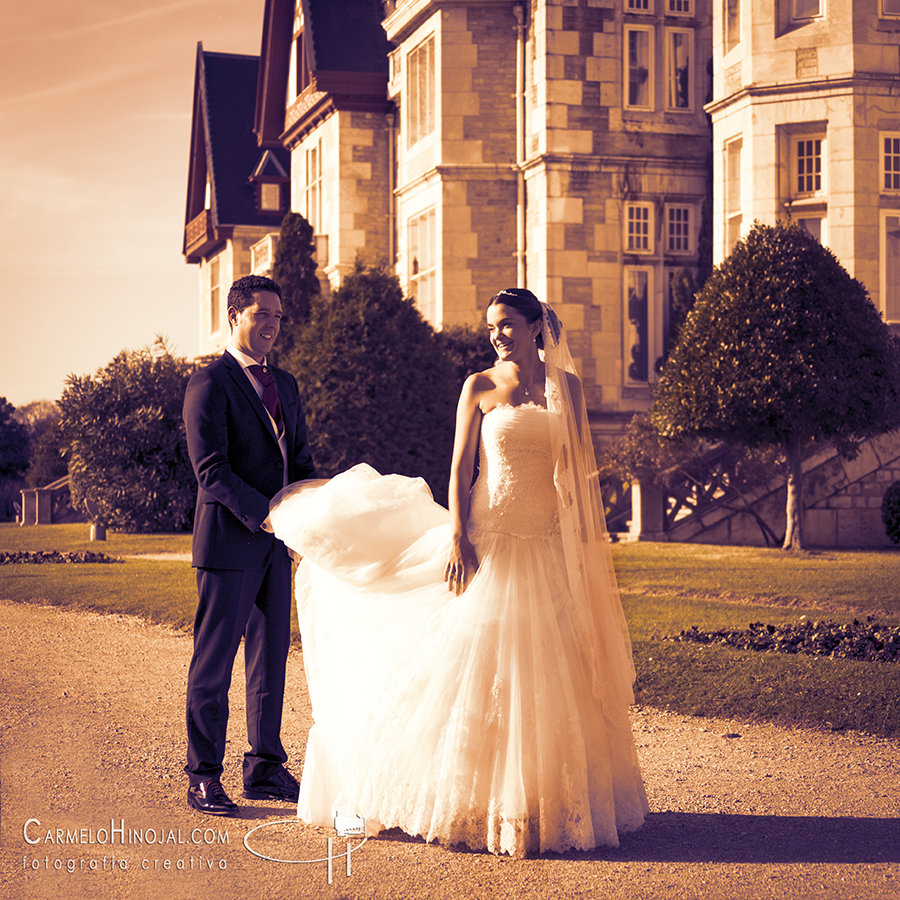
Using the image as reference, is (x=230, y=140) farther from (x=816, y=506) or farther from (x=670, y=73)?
(x=816, y=506)

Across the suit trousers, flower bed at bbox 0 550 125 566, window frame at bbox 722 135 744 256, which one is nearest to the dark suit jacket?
the suit trousers

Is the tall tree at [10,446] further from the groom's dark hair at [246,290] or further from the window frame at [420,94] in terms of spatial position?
the groom's dark hair at [246,290]

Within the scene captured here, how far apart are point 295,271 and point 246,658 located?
71.1 feet

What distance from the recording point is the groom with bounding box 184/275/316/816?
5199mm

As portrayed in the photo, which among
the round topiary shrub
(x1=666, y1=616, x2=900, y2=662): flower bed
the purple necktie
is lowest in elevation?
(x1=666, y1=616, x2=900, y2=662): flower bed

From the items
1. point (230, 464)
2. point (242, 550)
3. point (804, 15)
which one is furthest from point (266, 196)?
point (242, 550)

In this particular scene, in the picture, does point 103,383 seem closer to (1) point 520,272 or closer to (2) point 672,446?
(1) point 520,272

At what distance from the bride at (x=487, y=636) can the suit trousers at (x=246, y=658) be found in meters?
0.23

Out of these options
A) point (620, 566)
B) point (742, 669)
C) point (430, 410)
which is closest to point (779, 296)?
point (620, 566)

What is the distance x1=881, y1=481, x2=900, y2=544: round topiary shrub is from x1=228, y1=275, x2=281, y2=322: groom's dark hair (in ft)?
47.0

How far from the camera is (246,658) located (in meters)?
5.43

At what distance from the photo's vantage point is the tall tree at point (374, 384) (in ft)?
66.1

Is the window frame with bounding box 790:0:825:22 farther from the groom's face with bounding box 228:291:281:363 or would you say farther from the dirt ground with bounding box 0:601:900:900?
the groom's face with bounding box 228:291:281:363

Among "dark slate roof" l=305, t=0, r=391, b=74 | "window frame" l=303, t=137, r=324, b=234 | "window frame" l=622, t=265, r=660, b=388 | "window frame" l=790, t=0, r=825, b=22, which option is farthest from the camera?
"window frame" l=303, t=137, r=324, b=234
